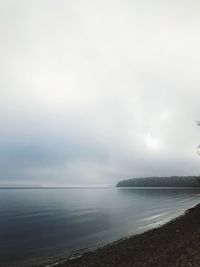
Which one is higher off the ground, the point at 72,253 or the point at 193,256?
the point at 193,256

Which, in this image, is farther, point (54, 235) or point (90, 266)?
point (54, 235)

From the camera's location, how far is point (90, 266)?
850 inches

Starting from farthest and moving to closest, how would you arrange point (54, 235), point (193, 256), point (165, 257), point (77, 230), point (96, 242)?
1. point (77, 230)
2. point (54, 235)
3. point (96, 242)
4. point (165, 257)
5. point (193, 256)

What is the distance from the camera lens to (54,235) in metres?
47.3

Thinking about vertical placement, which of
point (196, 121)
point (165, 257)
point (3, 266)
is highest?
point (196, 121)

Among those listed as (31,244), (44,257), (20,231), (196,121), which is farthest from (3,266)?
(196,121)

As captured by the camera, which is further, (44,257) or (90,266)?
(44,257)

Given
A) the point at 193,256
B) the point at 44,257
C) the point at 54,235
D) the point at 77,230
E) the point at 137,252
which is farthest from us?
the point at 77,230

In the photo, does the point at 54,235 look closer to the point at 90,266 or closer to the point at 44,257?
the point at 44,257

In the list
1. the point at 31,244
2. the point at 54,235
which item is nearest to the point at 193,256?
the point at 31,244

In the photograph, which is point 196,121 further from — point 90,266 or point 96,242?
point 90,266

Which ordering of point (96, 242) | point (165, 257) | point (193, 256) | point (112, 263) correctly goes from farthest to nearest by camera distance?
point (96, 242) < point (112, 263) < point (165, 257) < point (193, 256)

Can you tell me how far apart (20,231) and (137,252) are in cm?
3719

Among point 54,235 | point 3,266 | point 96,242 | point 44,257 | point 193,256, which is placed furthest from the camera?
point 54,235
